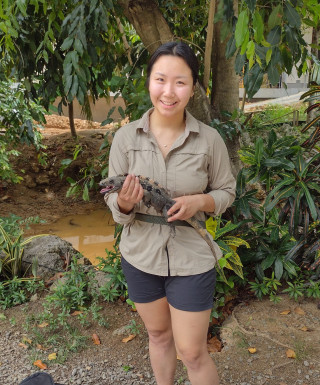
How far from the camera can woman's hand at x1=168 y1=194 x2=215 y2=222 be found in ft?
4.93

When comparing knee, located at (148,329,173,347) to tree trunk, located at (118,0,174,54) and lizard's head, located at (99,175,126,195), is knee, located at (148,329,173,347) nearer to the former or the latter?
lizard's head, located at (99,175,126,195)

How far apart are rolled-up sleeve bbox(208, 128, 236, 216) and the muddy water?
4.09 meters

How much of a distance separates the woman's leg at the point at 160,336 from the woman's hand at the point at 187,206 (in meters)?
0.41

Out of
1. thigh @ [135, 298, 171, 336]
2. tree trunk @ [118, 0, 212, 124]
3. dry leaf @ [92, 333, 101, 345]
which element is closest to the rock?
dry leaf @ [92, 333, 101, 345]

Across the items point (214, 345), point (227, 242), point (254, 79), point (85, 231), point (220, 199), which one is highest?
point (254, 79)

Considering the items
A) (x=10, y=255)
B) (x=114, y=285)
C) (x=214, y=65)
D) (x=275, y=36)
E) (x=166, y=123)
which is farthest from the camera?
(x=10, y=255)

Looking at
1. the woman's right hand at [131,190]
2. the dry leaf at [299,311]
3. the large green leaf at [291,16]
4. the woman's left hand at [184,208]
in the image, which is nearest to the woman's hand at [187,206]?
the woman's left hand at [184,208]

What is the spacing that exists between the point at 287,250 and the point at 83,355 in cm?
146

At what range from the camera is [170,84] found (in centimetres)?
154

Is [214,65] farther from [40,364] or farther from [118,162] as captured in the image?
[40,364]

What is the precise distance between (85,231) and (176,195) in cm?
491

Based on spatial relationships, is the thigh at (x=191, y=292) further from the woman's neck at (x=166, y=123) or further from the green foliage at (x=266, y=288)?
the green foliage at (x=266, y=288)

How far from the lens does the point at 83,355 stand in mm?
2666

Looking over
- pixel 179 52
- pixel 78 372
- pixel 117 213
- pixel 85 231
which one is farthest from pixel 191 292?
pixel 85 231
